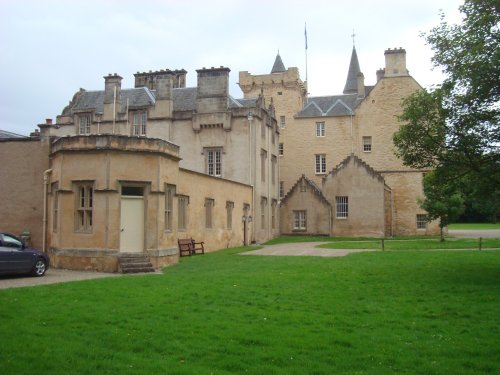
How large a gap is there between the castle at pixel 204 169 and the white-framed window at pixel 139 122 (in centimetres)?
11

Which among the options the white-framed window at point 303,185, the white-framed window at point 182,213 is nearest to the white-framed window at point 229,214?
the white-framed window at point 182,213

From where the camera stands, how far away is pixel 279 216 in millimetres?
46875

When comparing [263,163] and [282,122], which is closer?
[263,163]

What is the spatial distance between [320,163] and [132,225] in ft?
108

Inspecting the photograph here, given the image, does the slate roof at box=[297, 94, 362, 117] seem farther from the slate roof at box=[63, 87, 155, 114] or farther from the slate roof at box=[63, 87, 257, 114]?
the slate roof at box=[63, 87, 155, 114]

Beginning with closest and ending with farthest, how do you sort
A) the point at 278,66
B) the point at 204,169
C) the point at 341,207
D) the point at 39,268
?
1. the point at 39,268
2. the point at 204,169
3. the point at 341,207
4. the point at 278,66

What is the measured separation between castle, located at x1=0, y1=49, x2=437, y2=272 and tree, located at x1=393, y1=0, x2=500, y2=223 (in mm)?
10497

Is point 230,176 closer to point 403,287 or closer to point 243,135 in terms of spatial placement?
point 243,135

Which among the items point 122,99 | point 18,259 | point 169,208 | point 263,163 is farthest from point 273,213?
point 18,259

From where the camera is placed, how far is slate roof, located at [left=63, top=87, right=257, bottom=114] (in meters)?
41.3

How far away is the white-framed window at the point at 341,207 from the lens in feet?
153

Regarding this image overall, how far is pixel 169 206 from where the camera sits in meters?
23.8

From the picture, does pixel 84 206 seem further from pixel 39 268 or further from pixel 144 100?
pixel 144 100

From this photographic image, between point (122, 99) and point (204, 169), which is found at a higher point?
point (122, 99)
